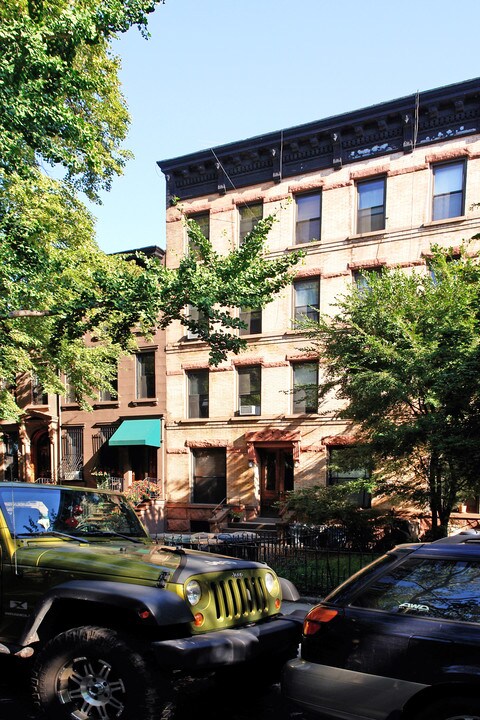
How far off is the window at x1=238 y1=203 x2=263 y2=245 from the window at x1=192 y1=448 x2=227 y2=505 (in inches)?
350

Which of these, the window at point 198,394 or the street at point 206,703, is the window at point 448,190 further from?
the street at point 206,703

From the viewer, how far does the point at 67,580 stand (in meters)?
4.51

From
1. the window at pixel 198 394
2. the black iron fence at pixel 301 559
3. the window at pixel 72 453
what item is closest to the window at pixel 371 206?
the window at pixel 198 394

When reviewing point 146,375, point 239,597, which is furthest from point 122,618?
point 146,375

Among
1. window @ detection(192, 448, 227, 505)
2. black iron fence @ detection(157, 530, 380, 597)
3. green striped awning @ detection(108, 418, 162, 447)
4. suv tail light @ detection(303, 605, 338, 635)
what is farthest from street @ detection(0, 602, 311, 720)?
green striped awning @ detection(108, 418, 162, 447)

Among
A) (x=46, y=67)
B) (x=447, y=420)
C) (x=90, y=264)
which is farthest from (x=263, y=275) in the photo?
(x=90, y=264)

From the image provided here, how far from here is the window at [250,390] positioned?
2239 cm

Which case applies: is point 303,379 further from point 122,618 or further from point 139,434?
point 122,618

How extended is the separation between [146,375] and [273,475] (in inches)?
288

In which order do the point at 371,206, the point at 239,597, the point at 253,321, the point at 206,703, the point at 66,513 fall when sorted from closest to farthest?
the point at 239,597 < the point at 206,703 < the point at 66,513 < the point at 371,206 < the point at 253,321

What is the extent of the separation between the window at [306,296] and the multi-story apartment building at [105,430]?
246 inches

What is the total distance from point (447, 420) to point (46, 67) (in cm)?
933

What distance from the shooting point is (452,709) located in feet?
11.1

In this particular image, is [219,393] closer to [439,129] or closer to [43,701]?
[439,129]
